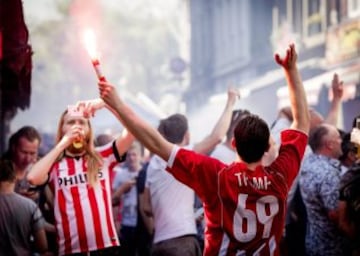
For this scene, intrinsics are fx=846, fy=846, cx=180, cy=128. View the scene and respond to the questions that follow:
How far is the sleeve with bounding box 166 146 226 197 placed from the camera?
170 inches

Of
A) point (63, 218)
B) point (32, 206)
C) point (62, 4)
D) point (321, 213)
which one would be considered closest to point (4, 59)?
point (32, 206)

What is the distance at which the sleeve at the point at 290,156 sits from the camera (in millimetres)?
4496

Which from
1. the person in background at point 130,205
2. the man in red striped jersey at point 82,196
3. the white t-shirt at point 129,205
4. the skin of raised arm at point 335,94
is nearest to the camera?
the man in red striped jersey at point 82,196

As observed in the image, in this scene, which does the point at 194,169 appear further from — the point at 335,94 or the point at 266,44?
the point at 266,44

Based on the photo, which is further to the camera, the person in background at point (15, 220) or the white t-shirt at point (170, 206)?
the white t-shirt at point (170, 206)

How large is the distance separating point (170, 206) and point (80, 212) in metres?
0.99

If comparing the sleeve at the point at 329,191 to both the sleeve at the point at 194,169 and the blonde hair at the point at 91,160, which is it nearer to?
the blonde hair at the point at 91,160

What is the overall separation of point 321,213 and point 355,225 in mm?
940

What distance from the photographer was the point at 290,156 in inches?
179

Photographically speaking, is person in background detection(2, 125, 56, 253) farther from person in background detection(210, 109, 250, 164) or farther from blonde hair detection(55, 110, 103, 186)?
person in background detection(210, 109, 250, 164)

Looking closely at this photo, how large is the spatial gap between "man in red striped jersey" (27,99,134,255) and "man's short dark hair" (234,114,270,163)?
4.69ft

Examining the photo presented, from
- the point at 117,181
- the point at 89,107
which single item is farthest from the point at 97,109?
the point at 117,181

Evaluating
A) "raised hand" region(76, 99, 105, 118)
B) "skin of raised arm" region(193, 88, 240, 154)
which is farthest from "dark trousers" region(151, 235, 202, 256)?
"raised hand" region(76, 99, 105, 118)

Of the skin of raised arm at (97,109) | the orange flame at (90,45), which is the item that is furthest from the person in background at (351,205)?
the orange flame at (90,45)
